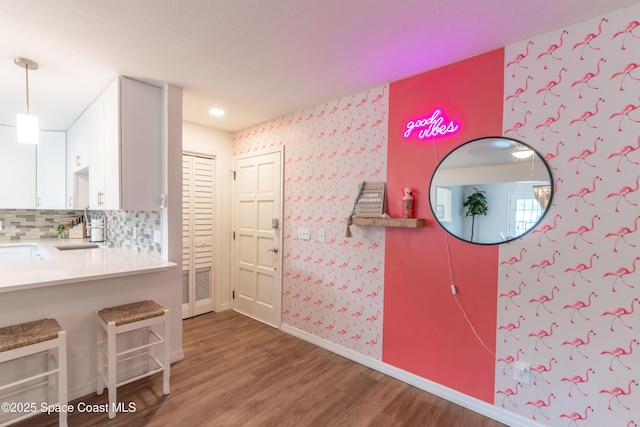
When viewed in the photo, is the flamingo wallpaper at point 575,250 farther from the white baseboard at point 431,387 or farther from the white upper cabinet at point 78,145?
the white upper cabinet at point 78,145

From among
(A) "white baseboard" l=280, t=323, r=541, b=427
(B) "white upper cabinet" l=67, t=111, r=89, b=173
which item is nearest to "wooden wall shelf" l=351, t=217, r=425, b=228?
(A) "white baseboard" l=280, t=323, r=541, b=427

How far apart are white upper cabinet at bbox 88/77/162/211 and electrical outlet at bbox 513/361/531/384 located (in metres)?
3.02

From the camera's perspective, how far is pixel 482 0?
151 cm

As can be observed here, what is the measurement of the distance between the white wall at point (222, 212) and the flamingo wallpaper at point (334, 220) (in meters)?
0.84

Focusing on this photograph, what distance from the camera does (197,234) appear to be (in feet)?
12.2

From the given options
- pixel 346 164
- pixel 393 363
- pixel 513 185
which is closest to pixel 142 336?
pixel 393 363

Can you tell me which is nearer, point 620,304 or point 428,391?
point 620,304

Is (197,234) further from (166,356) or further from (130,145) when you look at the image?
(166,356)

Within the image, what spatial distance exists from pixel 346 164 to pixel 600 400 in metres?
2.31

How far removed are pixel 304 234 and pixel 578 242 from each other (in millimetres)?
2208

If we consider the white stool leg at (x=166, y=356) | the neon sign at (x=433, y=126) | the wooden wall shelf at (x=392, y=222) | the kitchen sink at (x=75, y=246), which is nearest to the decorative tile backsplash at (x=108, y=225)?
the kitchen sink at (x=75, y=246)

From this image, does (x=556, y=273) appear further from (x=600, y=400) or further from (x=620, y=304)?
(x=600, y=400)

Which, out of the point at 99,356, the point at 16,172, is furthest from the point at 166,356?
the point at 16,172

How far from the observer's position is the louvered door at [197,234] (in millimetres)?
3613
